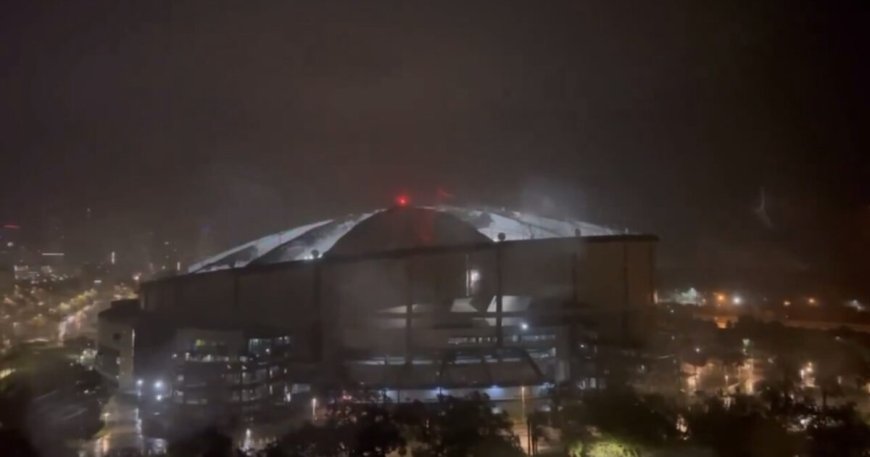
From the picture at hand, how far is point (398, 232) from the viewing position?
12.9m

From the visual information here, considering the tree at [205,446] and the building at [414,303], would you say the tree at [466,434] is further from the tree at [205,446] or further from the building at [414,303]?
the building at [414,303]

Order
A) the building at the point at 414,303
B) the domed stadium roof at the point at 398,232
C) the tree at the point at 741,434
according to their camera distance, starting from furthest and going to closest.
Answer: the domed stadium roof at the point at 398,232, the building at the point at 414,303, the tree at the point at 741,434

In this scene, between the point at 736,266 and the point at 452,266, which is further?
the point at 736,266

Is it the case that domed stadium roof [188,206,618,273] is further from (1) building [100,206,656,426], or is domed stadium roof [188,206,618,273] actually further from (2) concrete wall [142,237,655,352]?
(2) concrete wall [142,237,655,352]

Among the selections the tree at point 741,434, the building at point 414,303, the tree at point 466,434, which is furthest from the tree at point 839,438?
the building at point 414,303

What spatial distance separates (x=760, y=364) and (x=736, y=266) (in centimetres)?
630

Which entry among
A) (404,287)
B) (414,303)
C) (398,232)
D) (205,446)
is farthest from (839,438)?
(398,232)

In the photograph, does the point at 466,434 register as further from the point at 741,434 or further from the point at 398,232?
the point at 398,232

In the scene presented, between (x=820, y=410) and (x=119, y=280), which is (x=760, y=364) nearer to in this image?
(x=820, y=410)

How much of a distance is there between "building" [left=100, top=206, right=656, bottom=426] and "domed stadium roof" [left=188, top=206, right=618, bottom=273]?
0.03 meters

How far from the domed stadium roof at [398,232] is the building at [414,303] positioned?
0.03m

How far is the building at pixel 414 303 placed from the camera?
991 cm

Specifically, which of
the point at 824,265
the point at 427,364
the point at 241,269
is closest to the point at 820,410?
the point at 427,364

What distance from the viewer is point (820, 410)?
6.16 metres
